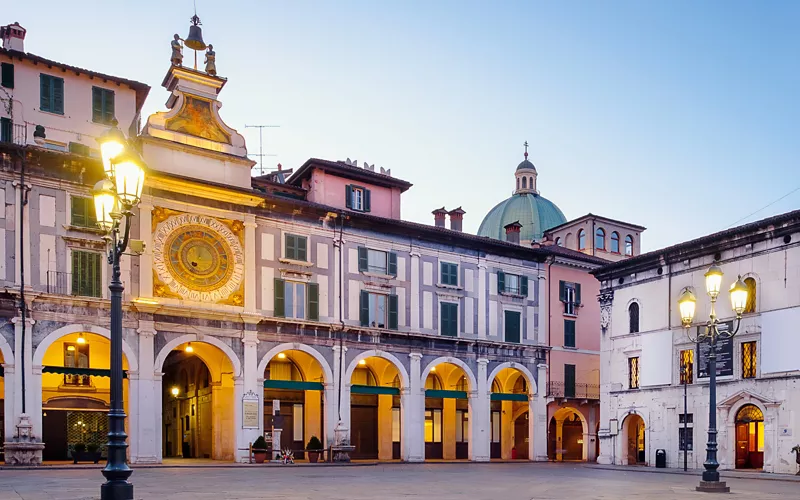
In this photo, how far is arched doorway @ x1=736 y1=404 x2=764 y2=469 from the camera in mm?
36450

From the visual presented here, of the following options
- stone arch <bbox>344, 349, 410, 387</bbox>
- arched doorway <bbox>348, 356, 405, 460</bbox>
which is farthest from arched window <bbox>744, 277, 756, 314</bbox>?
arched doorway <bbox>348, 356, 405, 460</bbox>

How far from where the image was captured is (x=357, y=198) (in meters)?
43.6

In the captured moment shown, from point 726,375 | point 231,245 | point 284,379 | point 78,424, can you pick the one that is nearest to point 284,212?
point 231,245

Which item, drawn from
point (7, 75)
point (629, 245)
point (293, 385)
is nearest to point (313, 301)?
point (293, 385)

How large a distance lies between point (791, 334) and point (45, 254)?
3137cm

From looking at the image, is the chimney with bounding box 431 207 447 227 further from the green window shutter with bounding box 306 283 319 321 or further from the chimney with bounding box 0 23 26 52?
the chimney with bounding box 0 23 26 52

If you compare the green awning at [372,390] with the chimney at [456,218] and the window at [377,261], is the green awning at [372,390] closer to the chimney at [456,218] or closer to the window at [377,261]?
the window at [377,261]

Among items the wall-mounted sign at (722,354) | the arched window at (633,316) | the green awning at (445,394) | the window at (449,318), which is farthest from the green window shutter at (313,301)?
the wall-mounted sign at (722,354)

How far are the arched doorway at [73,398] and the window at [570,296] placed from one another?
89.6ft

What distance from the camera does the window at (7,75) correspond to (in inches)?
1351

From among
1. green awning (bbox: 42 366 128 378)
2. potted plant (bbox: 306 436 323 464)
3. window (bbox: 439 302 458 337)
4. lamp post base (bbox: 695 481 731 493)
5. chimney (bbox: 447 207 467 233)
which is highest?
chimney (bbox: 447 207 467 233)

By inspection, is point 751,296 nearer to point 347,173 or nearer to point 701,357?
point 701,357

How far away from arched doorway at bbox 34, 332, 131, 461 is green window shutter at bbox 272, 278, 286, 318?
7871 millimetres

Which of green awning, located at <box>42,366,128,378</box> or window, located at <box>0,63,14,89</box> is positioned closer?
green awning, located at <box>42,366,128,378</box>
